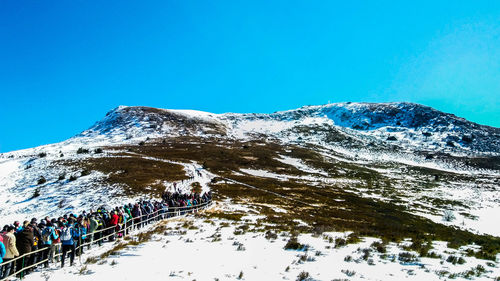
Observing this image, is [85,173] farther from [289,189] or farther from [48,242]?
[48,242]

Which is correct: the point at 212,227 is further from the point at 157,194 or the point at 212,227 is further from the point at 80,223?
the point at 157,194

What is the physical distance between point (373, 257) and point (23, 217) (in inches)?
1375

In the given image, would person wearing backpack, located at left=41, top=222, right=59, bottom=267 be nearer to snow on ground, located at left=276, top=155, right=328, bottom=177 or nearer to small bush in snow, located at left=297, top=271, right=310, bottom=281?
small bush in snow, located at left=297, top=271, right=310, bottom=281

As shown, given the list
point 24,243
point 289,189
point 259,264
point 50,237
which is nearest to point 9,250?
point 24,243

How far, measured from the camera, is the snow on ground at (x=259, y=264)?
10281 millimetres

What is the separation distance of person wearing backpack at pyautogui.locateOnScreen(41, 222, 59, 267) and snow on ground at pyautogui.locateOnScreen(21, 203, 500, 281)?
3.46ft

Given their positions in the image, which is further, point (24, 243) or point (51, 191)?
point (51, 191)

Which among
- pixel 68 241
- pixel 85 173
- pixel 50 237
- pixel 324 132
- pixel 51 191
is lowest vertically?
pixel 68 241

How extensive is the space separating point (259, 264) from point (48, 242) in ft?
30.5

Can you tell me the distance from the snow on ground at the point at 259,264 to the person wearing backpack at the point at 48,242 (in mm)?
1054

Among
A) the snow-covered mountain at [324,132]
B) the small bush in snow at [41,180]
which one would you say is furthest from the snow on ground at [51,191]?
the snow-covered mountain at [324,132]

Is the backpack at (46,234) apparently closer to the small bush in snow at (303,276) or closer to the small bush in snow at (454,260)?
the small bush in snow at (303,276)

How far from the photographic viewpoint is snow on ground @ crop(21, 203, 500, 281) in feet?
33.7

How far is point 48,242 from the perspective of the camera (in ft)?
42.3
